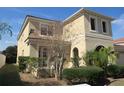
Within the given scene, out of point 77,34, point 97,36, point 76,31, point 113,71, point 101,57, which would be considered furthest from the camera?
point 97,36

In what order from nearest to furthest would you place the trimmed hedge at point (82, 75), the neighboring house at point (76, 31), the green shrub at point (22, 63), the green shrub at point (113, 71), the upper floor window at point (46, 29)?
the trimmed hedge at point (82, 75) → the green shrub at point (22, 63) → the green shrub at point (113, 71) → the neighboring house at point (76, 31) → the upper floor window at point (46, 29)

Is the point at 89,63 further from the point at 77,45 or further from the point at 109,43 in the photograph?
the point at 109,43

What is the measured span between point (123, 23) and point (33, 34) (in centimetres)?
994

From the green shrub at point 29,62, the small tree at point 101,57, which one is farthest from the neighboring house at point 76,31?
the green shrub at point 29,62

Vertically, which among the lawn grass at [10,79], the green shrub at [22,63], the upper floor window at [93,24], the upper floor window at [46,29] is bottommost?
the lawn grass at [10,79]

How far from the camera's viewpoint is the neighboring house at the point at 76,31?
18080mm

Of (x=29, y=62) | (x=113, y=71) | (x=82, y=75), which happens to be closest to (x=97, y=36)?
(x=113, y=71)

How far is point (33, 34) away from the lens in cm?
1891

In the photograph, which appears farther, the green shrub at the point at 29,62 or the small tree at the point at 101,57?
the small tree at the point at 101,57

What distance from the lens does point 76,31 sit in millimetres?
19875

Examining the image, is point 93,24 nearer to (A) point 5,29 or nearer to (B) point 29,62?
(B) point 29,62

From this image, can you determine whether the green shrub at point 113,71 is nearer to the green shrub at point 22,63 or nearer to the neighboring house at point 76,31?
the neighboring house at point 76,31

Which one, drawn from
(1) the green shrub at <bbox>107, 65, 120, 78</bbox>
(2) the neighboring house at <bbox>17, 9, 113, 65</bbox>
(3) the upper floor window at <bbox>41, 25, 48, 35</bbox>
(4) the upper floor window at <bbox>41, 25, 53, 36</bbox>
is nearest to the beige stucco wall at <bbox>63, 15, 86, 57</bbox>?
(2) the neighboring house at <bbox>17, 9, 113, 65</bbox>

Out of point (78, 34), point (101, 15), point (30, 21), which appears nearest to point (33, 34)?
point (30, 21)
